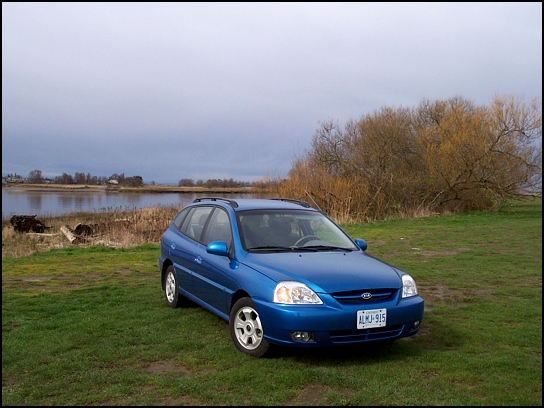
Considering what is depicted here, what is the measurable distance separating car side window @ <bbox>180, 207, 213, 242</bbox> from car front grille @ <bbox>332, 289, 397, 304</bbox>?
105 inches

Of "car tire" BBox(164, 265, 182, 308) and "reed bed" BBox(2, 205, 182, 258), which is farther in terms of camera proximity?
"reed bed" BBox(2, 205, 182, 258)

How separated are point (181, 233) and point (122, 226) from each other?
1575 centimetres

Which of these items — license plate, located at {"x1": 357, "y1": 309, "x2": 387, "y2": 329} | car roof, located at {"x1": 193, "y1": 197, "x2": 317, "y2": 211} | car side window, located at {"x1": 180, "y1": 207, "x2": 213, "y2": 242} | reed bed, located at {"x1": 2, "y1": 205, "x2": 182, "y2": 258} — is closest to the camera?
license plate, located at {"x1": 357, "y1": 309, "x2": 387, "y2": 329}

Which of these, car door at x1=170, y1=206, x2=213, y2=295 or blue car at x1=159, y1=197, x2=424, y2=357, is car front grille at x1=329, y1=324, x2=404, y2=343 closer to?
blue car at x1=159, y1=197, x2=424, y2=357

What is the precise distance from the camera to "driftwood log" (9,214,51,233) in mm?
24859

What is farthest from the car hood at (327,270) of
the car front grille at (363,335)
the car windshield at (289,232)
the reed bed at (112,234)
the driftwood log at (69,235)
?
the driftwood log at (69,235)

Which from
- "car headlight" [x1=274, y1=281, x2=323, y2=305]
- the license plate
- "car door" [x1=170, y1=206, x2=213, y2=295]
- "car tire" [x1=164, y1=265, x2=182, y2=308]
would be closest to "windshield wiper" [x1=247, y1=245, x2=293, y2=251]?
"car headlight" [x1=274, y1=281, x2=323, y2=305]

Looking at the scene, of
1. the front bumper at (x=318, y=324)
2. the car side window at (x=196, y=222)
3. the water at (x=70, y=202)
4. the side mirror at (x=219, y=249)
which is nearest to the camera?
the front bumper at (x=318, y=324)

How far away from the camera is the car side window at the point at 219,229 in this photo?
6.44m

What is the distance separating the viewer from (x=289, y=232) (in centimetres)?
654

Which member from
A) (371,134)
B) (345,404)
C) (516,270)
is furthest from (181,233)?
(371,134)

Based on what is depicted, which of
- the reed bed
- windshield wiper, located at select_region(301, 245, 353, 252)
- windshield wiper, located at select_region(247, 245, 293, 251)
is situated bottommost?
the reed bed

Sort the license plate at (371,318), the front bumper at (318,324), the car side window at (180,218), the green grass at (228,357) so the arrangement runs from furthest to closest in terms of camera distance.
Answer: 1. the car side window at (180,218)
2. the license plate at (371,318)
3. the front bumper at (318,324)
4. the green grass at (228,357)

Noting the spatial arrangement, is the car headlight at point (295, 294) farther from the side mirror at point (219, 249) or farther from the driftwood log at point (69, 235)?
the driftwood log at point (69, 235)
